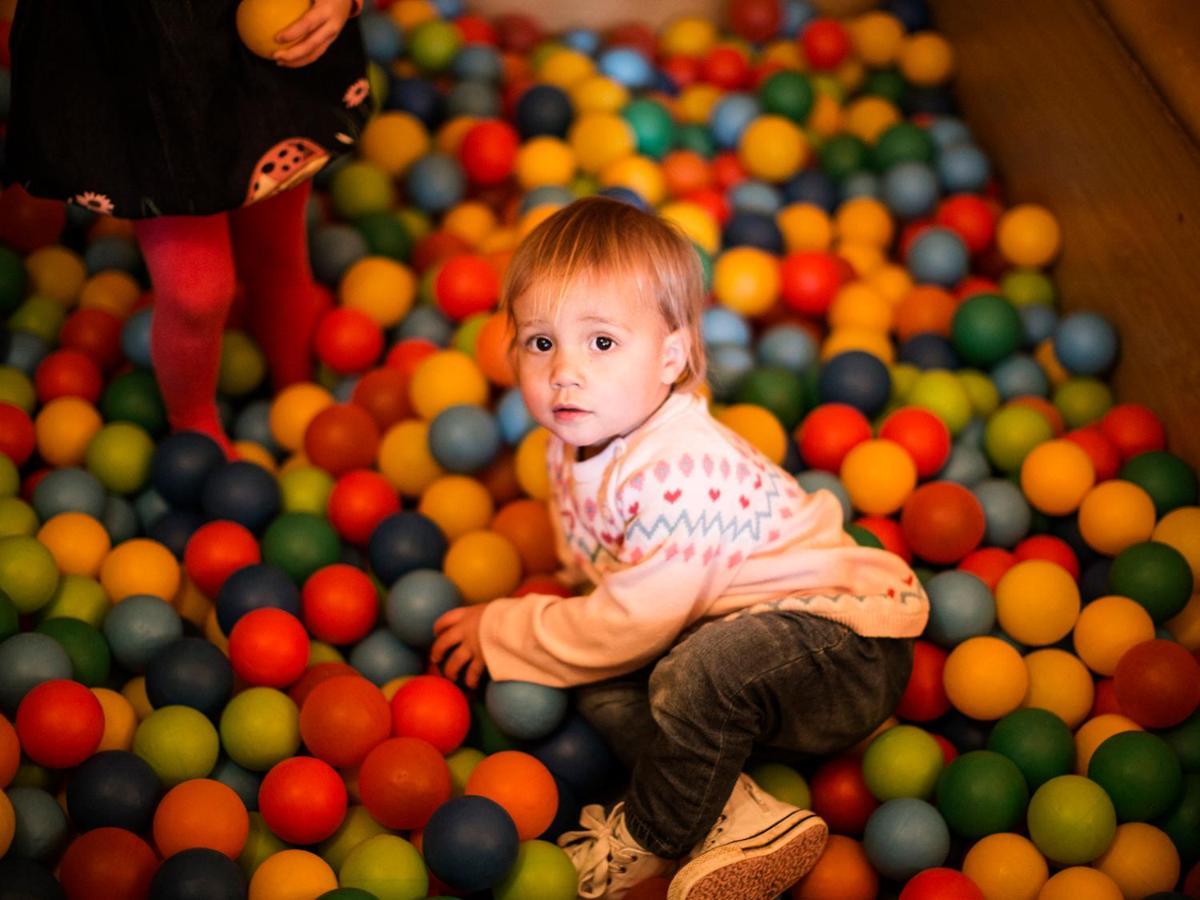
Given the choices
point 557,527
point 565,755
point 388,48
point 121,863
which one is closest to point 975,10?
point 388,48

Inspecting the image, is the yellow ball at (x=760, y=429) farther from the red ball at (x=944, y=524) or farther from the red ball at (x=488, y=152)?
the red ball at (x=488, y=152)

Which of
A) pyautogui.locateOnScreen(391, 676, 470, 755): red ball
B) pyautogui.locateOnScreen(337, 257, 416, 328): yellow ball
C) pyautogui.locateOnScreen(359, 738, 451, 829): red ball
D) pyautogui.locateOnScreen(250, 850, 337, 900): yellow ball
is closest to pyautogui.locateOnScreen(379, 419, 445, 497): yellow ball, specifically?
pyautogui.locateOnScreen(337, 257, 416, 328): yellow ball

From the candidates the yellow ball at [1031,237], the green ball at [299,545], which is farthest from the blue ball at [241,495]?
the yellow ball at [1031,237]

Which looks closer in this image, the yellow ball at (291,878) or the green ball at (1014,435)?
the yellow ball at (291,878)

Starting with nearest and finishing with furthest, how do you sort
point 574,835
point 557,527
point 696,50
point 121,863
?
1. point 121,863
2. point 574,835
3. point 557,527
4. point 696,50

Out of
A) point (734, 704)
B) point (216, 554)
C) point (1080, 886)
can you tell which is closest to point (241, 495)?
point (216, 554)

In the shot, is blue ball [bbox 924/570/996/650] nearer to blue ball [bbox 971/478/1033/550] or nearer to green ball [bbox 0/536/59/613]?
blue ball [bbox 971/478/1033/550]

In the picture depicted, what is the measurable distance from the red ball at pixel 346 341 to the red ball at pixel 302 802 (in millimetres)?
680

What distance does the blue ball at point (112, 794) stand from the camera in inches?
47.8

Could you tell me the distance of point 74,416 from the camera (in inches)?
65.7

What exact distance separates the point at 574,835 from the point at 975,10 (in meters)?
1.52

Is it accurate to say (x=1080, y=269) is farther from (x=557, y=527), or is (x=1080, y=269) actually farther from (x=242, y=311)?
(x=242, y=311)

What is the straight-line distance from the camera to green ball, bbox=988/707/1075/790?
1.32 meters

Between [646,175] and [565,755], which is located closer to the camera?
[565,755]
